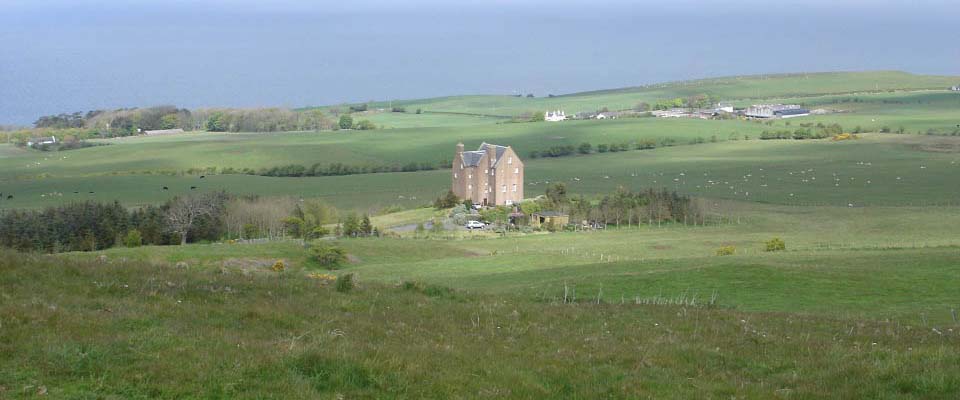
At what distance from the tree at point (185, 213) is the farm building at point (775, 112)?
10631 cm

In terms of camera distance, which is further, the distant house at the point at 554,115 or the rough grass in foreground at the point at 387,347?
the distant house at the point at 554,115

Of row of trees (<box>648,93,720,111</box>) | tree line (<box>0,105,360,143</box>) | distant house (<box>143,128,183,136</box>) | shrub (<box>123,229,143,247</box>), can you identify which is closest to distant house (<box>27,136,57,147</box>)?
tree line (<box>0,105,360,143</box>)

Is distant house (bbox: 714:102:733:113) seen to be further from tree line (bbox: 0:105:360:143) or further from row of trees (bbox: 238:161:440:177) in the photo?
row of trees (bbox: 238:161:440:177)

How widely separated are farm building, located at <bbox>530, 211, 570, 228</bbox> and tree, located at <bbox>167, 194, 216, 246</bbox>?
59.5 feet

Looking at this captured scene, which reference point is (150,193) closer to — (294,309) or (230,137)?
(230,137)

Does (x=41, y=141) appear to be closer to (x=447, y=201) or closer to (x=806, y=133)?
(x=447, y=201)

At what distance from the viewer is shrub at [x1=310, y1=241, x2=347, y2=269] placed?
1479 inches

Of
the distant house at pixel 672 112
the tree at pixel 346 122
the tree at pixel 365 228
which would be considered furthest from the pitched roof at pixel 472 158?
the distant house at pixel 672 112

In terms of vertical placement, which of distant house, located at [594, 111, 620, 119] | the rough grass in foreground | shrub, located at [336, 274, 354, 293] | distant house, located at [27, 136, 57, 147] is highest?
the rough grass in foreground

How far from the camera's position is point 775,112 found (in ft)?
484

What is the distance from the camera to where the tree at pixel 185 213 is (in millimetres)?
48844

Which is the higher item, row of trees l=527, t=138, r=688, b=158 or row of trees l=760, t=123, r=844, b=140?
row of trees l=760, t=123, r=844, b=140

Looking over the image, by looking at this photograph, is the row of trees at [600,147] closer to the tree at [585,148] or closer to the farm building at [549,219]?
the tree at [585,148]

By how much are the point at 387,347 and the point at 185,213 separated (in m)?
42.5
